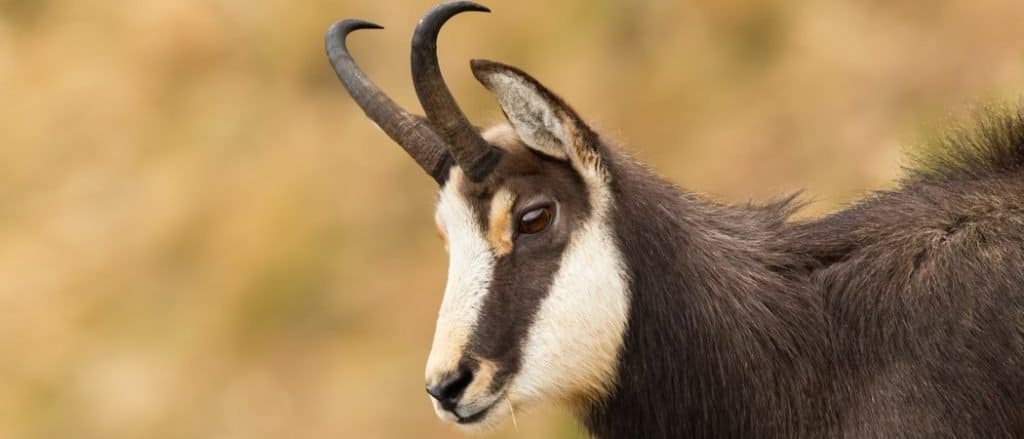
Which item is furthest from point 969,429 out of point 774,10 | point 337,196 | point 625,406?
point 337,196

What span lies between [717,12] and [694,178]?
216cm

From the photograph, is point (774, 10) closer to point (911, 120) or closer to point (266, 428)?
point (911, 120)

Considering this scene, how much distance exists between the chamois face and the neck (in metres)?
0.12

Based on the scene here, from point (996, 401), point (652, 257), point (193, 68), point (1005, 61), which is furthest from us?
point (193, 68)

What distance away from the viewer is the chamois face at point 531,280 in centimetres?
684

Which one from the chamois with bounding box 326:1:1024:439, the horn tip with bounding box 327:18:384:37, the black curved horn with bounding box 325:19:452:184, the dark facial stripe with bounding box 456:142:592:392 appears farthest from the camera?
the horn tip with bounding box 327:18:384:37

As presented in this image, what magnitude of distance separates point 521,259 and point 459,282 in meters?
0.28

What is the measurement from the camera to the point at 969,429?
6.63 meters

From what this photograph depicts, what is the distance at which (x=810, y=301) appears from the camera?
722 centimetres

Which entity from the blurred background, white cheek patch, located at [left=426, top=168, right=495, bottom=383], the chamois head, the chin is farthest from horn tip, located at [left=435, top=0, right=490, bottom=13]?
the blurred background

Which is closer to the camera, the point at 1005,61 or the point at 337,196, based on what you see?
the point at 1005,61

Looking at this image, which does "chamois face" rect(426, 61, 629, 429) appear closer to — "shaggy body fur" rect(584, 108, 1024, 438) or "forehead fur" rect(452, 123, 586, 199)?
"forehead fur" rect(452, 123, 586, 199)

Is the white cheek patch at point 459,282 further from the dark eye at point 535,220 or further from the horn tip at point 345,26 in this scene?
the horn tip at point 345,26

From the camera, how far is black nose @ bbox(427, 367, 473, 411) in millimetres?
6797
